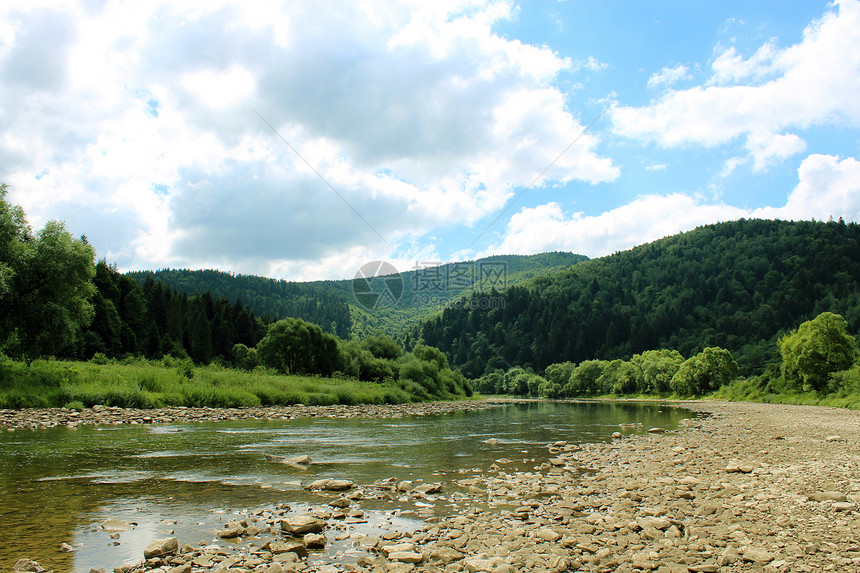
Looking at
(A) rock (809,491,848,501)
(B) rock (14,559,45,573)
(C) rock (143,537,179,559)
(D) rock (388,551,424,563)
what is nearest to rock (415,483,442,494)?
(D) rock (388,551,424,563)

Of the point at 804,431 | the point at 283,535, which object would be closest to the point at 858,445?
the point at 804,431

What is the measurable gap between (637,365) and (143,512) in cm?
13765

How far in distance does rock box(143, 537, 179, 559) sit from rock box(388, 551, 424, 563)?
2.88 m

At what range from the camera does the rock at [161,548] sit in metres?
6.39

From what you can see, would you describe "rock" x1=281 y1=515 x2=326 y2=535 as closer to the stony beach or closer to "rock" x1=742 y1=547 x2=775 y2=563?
the stony beach

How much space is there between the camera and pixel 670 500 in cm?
937

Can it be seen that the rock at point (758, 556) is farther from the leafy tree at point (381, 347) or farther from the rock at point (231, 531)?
the leafy tree at point (381, 347)

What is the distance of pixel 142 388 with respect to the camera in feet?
106

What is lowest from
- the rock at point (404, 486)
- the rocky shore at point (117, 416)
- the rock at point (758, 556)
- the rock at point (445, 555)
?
the rocky shore at point (117, 416)

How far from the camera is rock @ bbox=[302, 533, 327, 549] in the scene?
695cm

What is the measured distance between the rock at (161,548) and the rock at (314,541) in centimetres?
168

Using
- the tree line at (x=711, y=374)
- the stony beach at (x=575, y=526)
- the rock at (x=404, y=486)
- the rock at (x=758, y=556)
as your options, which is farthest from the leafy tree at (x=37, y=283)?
the tree line at (x=711, y=374)

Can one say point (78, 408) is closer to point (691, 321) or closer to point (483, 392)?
point (483, 392)

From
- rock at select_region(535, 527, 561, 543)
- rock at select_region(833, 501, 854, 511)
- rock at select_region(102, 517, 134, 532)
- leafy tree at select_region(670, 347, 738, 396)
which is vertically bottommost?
leafy tree at select_region(670, 347, 738, 396)
